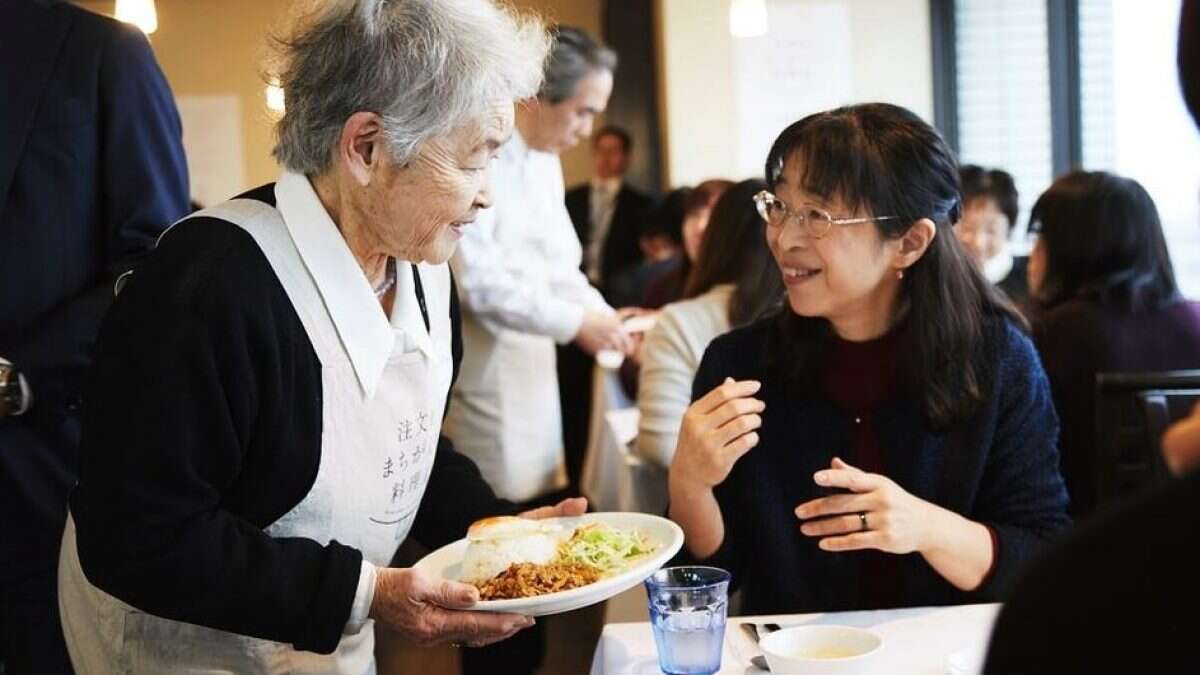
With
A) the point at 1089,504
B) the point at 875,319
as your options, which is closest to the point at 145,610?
the point at 875,319

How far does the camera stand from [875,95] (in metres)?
6.10

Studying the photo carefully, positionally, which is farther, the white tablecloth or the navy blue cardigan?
the navy blue cardigan

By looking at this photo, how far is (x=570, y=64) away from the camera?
10.6 feet

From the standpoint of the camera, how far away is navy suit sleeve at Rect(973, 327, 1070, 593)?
1.80m

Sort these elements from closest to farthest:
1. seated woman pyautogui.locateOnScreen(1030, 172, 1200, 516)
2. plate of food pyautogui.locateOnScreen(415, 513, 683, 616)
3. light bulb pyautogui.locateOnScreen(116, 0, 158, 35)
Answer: plate of food pyautogui.locateOnScreen(415, 513, 683, 616) → seated woman pyautogui.locateOnScreen(1030, 172, 1200, 516) → light bulb pyautogui.locateOnScreen(116, 0, 158, 35)

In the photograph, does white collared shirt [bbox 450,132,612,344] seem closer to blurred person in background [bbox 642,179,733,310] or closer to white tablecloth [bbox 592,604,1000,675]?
blurred person in background [bbox 642,179,733,310]

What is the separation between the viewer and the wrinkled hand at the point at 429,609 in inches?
54.7

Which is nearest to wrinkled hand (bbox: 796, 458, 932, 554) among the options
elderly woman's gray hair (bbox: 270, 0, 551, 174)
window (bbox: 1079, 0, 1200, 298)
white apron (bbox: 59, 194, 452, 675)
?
white apron (bbox: 59, 194, 452, 675)

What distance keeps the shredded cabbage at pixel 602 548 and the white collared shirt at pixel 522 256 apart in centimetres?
153

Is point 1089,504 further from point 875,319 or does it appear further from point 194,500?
point 194,500

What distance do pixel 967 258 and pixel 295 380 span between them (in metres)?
1.04

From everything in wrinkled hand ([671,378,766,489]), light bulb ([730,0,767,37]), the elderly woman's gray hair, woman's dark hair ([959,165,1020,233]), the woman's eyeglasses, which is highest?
light bulb ([730,0,767,37])

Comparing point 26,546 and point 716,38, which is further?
point 716,38

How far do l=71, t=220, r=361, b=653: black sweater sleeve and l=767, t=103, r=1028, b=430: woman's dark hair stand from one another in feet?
2.63
